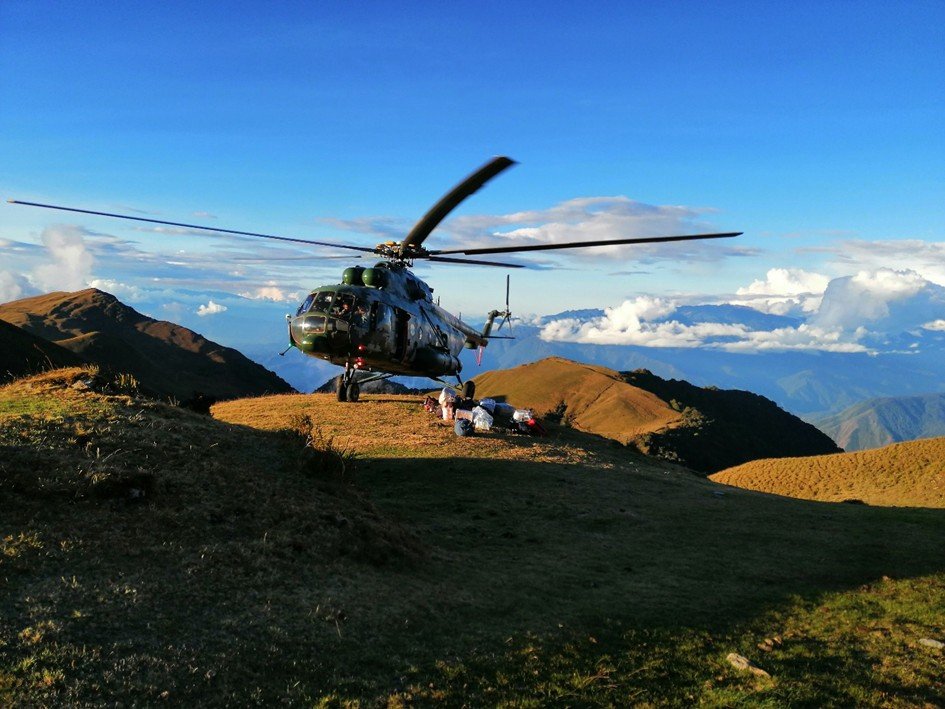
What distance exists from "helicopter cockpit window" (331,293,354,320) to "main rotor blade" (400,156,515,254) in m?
3.25

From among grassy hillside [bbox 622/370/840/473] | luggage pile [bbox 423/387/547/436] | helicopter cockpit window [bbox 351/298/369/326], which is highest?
helicopter cockpit window [bbox 351/298/369/326]

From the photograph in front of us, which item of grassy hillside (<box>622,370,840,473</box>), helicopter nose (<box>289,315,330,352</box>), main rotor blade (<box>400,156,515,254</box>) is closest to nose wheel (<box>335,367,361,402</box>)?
helicopter nose (<box>289,315,330,352</box>)

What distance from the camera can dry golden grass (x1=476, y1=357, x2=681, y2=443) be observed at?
144375 mm

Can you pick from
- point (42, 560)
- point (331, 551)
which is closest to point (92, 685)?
point (42, 560)

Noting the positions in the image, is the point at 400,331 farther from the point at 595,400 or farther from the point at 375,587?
the point at 595,400

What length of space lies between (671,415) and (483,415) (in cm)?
13108

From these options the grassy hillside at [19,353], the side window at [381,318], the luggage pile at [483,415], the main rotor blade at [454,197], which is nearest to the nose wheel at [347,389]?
the luggage pile at [483,415]

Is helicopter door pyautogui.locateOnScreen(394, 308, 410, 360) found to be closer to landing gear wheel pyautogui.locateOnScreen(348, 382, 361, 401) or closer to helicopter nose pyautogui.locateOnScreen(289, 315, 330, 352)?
helicopter nose pyautogui.locateOnScreen(289, 315, 330, 352)

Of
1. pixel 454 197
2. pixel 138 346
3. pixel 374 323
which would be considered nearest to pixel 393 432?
pixel 374 323

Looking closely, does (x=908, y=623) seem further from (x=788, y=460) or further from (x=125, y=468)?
(x=788, y=460)

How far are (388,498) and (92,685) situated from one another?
11.1 meters

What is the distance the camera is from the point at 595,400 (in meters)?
170

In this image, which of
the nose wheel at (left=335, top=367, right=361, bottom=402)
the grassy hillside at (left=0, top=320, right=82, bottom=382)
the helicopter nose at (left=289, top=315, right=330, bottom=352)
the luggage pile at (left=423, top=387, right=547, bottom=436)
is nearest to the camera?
the helicopter nose at (left=289, top=315, right=330, bottom=352)

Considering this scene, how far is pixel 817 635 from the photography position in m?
9.60
